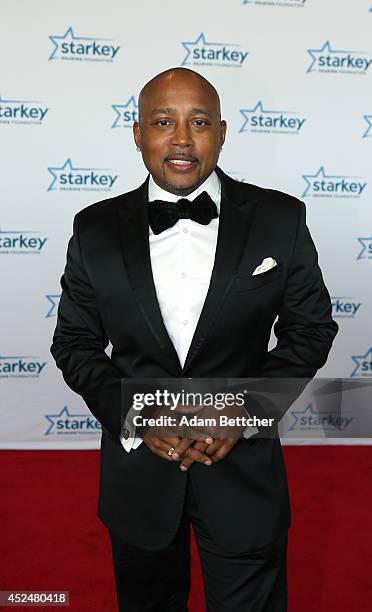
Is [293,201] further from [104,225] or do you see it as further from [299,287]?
[104,225]

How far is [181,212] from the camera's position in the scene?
1657 mm

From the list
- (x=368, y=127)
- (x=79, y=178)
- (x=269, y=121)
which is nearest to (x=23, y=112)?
(x=79, y=178)

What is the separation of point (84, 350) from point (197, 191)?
1.49ft

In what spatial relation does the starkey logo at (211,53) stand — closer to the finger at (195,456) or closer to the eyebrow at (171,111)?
the eyebrow at (171,111)

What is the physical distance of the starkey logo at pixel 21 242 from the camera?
3926 mm

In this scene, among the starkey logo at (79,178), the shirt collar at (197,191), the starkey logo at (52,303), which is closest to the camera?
the shirt collar at (197,191)

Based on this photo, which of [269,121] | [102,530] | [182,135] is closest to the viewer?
[182,135]

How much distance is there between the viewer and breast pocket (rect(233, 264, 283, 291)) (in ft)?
5.23

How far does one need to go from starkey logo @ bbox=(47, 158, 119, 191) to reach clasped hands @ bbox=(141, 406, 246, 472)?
2563 mm

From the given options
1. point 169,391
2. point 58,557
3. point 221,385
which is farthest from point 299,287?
point 58,557

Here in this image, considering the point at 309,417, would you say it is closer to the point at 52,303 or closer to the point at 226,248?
the point at 226,248

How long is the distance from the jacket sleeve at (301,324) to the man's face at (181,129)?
0.27 metres

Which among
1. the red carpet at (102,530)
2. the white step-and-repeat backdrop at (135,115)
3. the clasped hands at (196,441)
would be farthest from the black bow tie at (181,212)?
the white step-and-repeat backdrop at (135,115)

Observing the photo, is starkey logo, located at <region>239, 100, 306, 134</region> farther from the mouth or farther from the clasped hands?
the clasped hands
